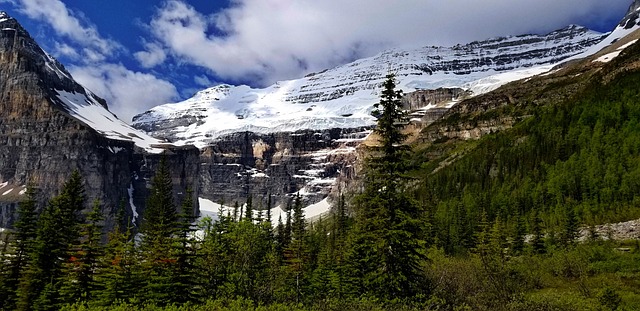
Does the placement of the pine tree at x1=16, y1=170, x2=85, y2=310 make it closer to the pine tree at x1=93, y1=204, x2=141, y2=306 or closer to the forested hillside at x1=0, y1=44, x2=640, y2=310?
the forested hillside at x1=0, y1=44, x2=640, y2=310

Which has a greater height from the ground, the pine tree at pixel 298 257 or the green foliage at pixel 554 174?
the green foliage at pixel 554 174

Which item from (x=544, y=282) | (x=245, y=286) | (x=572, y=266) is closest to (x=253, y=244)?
(x=245, y=286)

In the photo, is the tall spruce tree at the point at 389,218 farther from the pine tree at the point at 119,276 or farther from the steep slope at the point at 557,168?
the steep slope at the point at 557,168

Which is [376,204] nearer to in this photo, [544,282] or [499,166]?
[544,282]

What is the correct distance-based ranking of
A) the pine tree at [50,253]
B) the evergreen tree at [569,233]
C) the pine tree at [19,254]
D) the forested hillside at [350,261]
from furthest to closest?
the evergreen tree at [569,233]
the pine tree at [19,254]
the pine tree at [50,253]
the forested hillside at [350,261]

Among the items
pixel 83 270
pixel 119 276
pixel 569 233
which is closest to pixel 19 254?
pixel 83 270

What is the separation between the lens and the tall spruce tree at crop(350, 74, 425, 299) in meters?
27.0

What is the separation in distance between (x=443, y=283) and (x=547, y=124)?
131m

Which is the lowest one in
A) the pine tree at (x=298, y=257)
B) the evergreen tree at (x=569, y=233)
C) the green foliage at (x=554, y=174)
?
the pine tree at (x=298, y=257)

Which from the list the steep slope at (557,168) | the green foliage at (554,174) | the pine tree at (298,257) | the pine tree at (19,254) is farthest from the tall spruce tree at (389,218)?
the steep slope at (557,168)

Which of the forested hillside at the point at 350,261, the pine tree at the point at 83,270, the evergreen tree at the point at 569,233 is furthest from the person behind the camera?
the evergreen tree at the point at 569,233

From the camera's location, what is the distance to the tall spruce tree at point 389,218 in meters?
27.0

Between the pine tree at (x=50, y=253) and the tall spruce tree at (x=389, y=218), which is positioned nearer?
the tall spruce tree at (x=389, y=218)

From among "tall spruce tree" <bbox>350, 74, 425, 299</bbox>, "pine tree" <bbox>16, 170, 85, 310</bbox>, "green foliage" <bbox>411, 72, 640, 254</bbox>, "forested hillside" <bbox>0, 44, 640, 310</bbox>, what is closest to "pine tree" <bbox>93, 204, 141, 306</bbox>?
"forested hillside" <bbox>0, 44, 640, 310</bbox>
